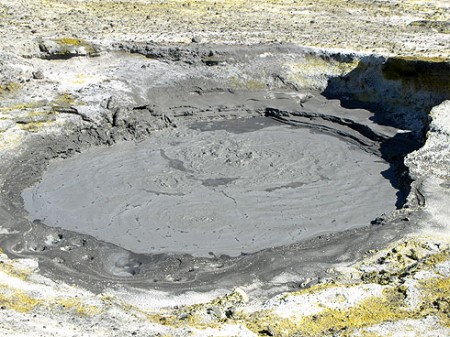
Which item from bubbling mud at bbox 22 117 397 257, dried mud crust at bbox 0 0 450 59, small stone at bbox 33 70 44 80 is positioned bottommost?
bubbling mud at bbox 22 117 397 257

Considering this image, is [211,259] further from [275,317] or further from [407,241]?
[407,241]

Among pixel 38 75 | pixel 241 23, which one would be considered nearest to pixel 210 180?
pixel 38 75

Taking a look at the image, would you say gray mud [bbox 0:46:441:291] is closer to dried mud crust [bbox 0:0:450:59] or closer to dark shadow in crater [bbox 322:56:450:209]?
dark shadow in crater [bbox 322:56:450:209]

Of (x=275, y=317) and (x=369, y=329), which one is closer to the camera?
(x=369, y=329)

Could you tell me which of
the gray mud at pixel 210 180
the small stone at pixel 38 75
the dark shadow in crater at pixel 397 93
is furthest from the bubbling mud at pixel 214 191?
the small stone at pixel 38 75

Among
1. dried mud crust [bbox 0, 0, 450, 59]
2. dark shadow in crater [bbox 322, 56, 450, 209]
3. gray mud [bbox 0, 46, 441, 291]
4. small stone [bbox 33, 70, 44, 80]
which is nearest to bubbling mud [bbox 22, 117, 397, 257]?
gray mud [bbox 0, 46, 441, 291]

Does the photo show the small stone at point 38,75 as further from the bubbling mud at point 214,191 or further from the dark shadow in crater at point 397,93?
the dark shadow in crater at point 397,93

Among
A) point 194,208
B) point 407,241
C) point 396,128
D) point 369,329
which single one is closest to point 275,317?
point 369,329
